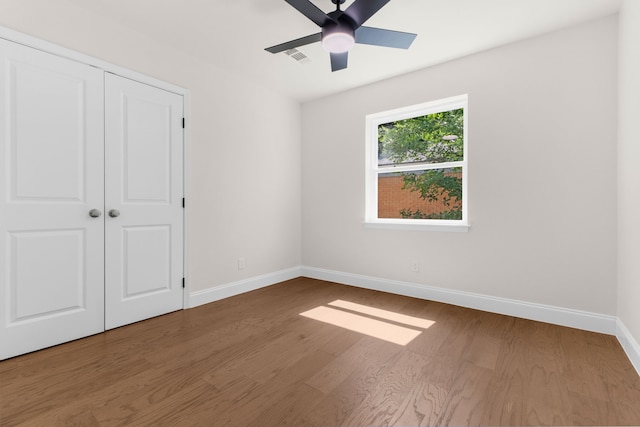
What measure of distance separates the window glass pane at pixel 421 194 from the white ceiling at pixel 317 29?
49.3 inches

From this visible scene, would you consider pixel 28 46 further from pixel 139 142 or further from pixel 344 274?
pixel 344 274

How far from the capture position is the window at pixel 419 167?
327 cm

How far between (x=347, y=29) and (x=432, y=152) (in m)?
1.90

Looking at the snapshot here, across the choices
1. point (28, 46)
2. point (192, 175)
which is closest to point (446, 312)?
point (192, 175)

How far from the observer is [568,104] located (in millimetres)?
2584

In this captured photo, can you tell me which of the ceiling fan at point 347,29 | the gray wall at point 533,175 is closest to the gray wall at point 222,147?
the ceiling fan at point 347,29

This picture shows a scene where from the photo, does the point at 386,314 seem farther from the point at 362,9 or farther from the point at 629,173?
the point at 362,9

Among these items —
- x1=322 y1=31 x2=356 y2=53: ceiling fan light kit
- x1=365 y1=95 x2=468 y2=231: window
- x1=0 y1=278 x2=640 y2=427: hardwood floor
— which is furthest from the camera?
x1=365 y1=95 x2=468 y2=231: window

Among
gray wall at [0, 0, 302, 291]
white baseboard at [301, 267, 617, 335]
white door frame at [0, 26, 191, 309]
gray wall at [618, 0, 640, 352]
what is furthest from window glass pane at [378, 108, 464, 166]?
white door frame at [0, 26, 191, 309]

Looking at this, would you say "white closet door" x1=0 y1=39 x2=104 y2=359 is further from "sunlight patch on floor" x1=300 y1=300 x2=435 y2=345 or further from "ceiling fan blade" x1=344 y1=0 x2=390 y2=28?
"ceiling fan blade" x1=344 y1=0 x2=390 y2=28

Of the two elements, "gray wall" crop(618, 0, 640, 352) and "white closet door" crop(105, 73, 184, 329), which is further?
"white closet door" crop(105, 73, 184, 329)

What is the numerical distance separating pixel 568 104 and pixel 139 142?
389cm

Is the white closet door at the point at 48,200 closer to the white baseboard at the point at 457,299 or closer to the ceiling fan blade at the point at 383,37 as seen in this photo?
the white baseboard at the point at 457,299

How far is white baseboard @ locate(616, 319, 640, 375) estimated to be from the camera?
1.89m
